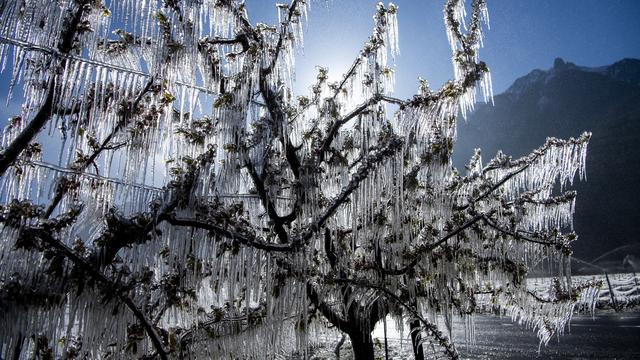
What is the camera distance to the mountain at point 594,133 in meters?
105

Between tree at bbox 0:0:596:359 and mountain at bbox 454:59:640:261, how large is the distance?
83.2 metres

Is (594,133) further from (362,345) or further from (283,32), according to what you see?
(283,32)

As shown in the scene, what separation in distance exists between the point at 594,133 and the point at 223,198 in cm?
17187

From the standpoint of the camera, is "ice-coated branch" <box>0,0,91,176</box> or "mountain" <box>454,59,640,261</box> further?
"mountain" <box>454,59,640,261</box>

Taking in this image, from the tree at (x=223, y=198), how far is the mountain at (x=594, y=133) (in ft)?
273

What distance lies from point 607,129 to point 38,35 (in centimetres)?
17164

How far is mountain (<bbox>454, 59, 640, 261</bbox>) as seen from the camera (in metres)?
105

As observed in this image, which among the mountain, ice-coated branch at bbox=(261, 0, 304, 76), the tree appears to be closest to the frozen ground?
the tree

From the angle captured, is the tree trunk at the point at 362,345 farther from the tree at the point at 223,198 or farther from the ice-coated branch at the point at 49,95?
the ice-coated branch at the point at 49,95

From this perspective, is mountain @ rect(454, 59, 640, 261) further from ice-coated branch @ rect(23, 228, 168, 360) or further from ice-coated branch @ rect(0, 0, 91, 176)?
ice-coated branch @ rect(23, 228, 168, 360)

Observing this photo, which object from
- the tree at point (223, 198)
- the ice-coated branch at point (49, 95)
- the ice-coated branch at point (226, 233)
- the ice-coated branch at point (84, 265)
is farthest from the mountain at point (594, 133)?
the ice-coated branch at point (84, 265)

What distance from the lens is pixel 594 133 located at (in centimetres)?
13625

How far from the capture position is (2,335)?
2193 millimetres

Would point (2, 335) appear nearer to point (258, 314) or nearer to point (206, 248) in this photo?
point (206, 248)
